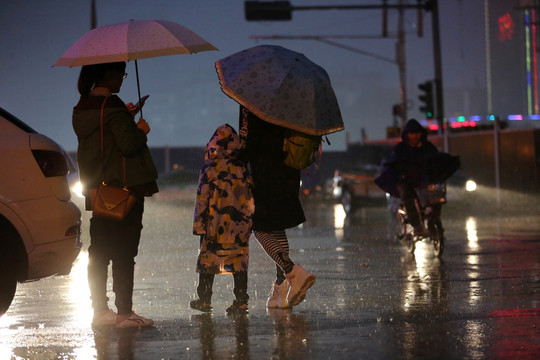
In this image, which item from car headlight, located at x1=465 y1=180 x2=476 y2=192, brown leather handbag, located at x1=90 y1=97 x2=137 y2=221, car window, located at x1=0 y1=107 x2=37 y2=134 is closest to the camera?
brown leather handbag, located at x1=90 y1=97 x2=137 y2=221

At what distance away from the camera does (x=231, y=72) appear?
930 cm

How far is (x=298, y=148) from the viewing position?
30.2 feet

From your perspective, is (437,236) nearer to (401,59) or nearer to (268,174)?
(268,174)

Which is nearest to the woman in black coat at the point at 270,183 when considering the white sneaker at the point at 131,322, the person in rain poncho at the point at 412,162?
the white sneaker at the point at 131,322

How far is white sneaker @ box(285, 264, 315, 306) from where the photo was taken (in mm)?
9062

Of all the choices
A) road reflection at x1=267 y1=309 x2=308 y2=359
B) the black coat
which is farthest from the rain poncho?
road reflection at x1=267 y1=309 x2=308 y2=359

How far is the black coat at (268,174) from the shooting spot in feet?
30.5

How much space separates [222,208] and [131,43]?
4.70 feet

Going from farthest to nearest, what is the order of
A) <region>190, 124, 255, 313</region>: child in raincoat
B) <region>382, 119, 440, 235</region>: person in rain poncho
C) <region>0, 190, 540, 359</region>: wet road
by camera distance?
<region>382, 119, 440, 235</region>: person in rain poncho
<region>190, 124, 255, 313</region>: child in raincoat
<region>0, 190, 540, 359</region>: wet road

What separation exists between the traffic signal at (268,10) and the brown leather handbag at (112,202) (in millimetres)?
25638

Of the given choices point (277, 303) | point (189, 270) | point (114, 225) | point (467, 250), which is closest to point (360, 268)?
point (189, 270)

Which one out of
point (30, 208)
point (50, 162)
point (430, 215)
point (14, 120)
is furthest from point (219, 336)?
point (430, 215)

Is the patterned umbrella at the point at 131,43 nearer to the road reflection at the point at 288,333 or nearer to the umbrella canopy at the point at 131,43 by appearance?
the umbrella canopy at the point at 131,43

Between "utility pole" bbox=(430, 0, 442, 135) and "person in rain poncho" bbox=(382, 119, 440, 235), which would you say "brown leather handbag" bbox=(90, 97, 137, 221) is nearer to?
"person in rain poncho" bbox=(382, 119, 440, 235)
